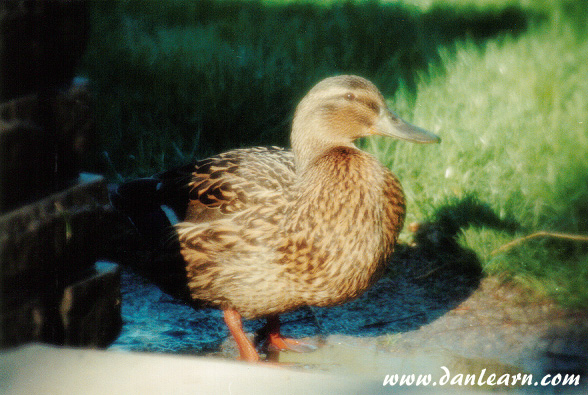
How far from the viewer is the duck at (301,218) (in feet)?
9.77

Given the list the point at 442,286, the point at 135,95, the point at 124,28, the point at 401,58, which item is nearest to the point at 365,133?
the point at 442,286

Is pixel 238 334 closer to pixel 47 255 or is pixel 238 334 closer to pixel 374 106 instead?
pixel 374 106

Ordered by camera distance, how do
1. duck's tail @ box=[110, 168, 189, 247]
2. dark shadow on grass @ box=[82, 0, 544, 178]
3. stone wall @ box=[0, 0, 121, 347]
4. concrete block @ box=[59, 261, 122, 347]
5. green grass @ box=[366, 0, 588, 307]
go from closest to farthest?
stone wall @ box=[0, 0, 121, 347], concrete block @ box=[59, 261, 122, 347], duck's tail @ box=[110, 168, 189, 247], green grass @ box=[366, 0, 588, 307], dark shadow on grass @ box=[82, 0, 544, 178]

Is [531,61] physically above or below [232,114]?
above

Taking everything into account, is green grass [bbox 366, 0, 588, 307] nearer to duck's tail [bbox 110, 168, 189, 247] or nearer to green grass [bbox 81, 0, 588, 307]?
green grass [bbox 81, 0, 588, 307]

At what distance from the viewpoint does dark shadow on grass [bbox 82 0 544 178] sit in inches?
199

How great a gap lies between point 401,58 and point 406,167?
1.88 m

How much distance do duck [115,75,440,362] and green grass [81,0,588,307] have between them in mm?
1051

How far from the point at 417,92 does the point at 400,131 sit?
2360 mm

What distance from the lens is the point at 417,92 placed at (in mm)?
5449

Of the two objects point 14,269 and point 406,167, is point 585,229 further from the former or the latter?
point 14,269

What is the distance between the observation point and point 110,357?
1.96 metres

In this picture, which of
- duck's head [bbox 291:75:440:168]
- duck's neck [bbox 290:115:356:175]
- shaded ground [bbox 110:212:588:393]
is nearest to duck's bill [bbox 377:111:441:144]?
duck's head [bbox 291:75:440:168]

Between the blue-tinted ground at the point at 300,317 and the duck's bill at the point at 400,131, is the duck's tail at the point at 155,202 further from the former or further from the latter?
the duck's bill at the point at 400,131
